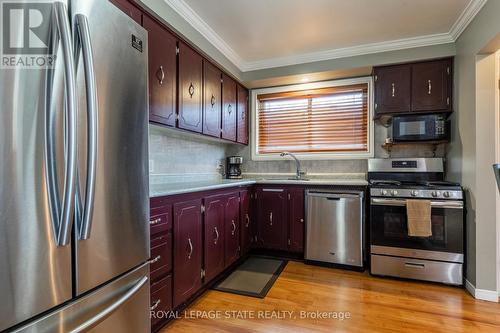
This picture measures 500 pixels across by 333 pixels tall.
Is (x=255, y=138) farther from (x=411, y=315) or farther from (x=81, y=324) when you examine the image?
(x=81, y=324)

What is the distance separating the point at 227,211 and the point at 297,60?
206 centimetres

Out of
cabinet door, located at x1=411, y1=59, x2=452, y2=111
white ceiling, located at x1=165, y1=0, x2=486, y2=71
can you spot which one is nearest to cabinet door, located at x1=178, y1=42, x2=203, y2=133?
white ceiling, located at x1=165, y1=0, x2=486, y2=71

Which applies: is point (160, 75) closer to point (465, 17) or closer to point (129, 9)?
point (129, 9)

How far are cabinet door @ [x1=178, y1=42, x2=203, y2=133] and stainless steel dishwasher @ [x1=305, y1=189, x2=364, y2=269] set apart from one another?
151cm

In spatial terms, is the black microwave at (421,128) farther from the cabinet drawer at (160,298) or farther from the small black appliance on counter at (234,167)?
the cabinet drawer at (160,298)

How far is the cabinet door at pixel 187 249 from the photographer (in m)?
1.84

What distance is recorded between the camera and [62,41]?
0.76m

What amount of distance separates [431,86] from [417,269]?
6.28ft

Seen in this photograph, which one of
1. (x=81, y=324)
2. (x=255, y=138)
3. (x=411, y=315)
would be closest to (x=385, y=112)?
(x=255, y=138)

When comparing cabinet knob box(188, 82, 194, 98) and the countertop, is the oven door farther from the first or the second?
cabinet knob box(188, 82, 194, 98)

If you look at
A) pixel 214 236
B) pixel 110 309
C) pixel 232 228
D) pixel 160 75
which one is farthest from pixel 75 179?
pixel 232 228

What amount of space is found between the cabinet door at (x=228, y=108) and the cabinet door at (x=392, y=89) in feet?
5.64

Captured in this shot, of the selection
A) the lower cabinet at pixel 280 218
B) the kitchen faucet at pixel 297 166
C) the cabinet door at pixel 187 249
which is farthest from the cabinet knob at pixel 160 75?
the kitchen faucet at pixel 297 166

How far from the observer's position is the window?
337 centimetres
